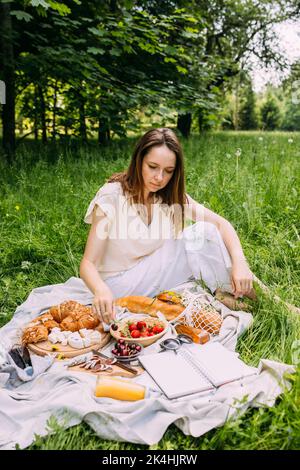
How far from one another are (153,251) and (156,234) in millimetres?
148

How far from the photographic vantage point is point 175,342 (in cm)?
263

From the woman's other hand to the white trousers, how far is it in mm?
142

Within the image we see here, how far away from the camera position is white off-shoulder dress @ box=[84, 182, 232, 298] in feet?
10.2

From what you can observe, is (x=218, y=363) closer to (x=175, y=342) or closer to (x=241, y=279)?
(x=175, y=342)

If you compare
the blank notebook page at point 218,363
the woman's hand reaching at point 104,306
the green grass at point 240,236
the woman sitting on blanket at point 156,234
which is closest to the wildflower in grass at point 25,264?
the green grass at point 240,236

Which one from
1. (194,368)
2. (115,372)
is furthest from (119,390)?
(194,368)

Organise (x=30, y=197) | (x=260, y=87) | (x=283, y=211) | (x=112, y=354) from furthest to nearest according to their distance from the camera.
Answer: (x=260, y=87) < (x=30, y=197) < (x=283, y=211) < (x=112, y=354)

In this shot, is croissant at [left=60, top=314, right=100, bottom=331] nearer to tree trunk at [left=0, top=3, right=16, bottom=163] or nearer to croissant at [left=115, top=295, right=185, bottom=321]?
croissant at [left=115, top=295, right=185, bottom=321]

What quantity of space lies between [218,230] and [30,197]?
105 inches

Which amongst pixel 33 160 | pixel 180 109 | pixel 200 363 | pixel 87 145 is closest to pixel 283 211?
pixel 200 363

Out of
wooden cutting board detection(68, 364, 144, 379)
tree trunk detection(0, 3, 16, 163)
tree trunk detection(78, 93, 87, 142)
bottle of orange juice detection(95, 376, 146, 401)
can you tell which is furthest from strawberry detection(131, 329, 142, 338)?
tree trunk detection(78, 93, 87, 142)

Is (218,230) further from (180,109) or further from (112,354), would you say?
(180,109)

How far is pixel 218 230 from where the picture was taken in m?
3.19

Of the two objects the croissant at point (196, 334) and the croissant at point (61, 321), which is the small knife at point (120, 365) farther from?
the croissant at point (196, 334)
